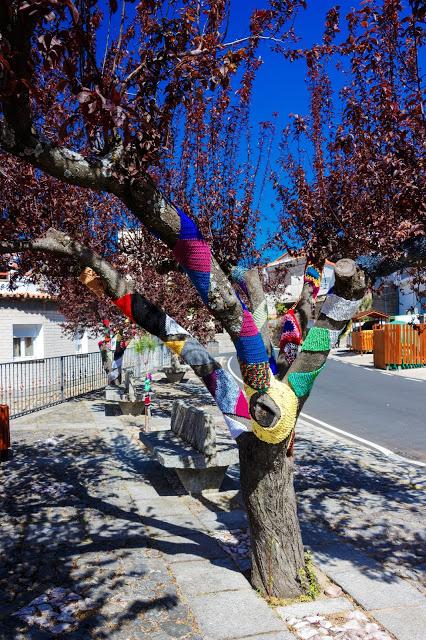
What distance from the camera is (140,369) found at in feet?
81.4

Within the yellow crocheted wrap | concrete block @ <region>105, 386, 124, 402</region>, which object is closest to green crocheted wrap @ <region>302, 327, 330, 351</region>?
the yellow crocheted wrap

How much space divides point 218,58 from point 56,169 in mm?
1964

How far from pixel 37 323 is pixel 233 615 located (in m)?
16.7

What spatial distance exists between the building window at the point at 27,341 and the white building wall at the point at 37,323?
0.33 feet

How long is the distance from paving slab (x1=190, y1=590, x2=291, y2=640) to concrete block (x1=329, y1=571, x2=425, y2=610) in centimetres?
73

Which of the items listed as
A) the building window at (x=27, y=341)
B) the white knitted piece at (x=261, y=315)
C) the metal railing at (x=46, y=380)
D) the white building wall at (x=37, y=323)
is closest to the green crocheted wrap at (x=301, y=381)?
the white knitted piece at (x=261, y=315)

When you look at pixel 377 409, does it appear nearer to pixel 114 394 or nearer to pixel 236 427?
pixel 114 394

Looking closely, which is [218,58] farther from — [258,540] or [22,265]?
[258,540]

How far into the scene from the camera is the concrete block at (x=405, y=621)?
3724 mm

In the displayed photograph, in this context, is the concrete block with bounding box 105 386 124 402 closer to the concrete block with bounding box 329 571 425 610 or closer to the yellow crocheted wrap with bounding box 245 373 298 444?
the concrete block with bounding box 329 571 425 610

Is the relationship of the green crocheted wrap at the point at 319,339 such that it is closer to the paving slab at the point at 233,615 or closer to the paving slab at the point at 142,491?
the paving slab at the point at 233,615

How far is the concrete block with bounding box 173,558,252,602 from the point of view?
446 cm

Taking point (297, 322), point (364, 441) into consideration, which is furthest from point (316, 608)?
point (364, 441)

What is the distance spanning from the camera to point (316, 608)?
4121 millimetres
